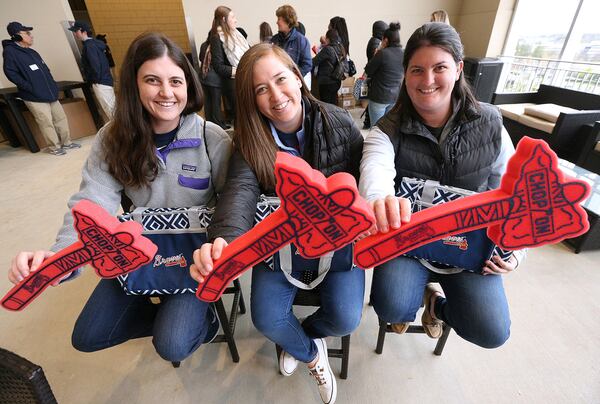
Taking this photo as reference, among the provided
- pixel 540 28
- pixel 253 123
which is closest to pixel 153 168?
pixel 253 123

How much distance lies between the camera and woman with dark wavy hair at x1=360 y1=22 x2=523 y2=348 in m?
0.89

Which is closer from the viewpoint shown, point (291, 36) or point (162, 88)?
point (162, 88)

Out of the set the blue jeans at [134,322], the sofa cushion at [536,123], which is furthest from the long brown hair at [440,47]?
the sofa cushion at [536,123]

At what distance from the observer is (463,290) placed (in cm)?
92

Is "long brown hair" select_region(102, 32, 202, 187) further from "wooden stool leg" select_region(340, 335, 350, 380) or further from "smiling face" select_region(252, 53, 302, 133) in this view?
"wooden stool leg" select_region(340, 335, 350, 380)

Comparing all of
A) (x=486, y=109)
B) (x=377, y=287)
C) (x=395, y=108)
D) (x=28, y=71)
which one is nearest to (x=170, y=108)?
(x=395, y=108)

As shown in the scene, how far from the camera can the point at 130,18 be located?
16.8 feet

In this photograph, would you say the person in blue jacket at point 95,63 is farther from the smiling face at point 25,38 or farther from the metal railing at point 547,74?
the metal railing at point 547,74

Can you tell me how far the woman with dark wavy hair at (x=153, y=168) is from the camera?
0.91 metres

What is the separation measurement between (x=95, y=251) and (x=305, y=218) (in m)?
0.46

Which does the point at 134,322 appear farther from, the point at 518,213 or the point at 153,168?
the point at 518,213

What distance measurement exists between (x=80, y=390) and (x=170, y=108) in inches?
45.8

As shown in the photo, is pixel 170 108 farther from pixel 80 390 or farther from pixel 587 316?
pixel 587 316

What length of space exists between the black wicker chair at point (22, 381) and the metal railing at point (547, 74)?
4.24 metres
